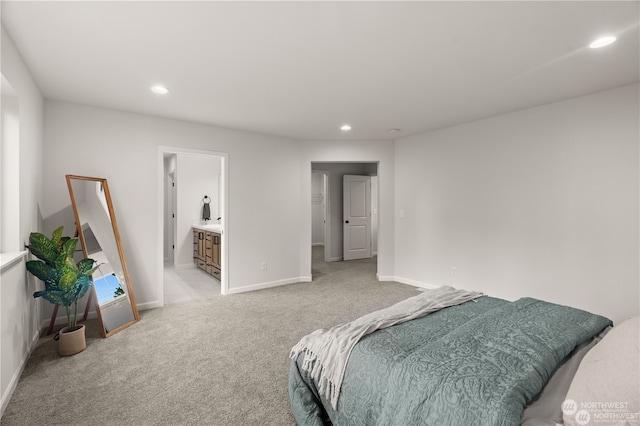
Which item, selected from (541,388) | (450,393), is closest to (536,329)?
(541,388)

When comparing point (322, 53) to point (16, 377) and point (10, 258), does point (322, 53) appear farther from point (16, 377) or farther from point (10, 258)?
point (16, 377)

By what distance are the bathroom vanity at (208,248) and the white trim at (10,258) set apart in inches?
115

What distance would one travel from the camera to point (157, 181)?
3.88 metres

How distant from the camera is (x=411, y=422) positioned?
121 cm

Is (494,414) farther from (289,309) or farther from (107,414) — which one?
(289,309)

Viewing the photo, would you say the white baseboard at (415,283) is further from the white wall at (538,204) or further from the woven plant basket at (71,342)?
the woven plant basket at (71,342)

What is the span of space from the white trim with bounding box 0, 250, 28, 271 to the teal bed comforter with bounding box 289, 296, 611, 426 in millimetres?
1966

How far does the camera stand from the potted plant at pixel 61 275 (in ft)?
8.16

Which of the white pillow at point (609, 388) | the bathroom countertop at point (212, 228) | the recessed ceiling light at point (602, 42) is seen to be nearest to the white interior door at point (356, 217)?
the bathroom countertop at point (212, 228)

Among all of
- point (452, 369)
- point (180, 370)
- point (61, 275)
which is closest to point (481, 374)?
point (452, 369)

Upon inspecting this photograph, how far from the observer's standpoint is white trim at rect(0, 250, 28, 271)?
1.96m

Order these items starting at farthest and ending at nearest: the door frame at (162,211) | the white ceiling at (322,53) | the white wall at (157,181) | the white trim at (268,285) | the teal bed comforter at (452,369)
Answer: the white trim at (268,285), the door frame at (162,211), the white wall at (157,181), the white ceiling at (322,53), the teal bed comforter at (452,369)

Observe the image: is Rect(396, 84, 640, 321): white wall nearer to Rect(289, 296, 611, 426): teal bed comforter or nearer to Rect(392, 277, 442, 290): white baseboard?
Rect(392, 277, 442, 290): white baseboard

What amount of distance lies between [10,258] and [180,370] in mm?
1423
